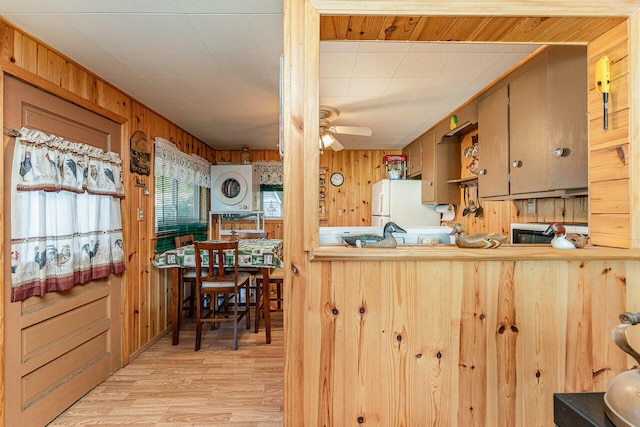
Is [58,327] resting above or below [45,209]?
below

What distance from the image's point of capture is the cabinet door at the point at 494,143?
2.37 m

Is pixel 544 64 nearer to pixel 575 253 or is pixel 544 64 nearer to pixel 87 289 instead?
pixel 575 253

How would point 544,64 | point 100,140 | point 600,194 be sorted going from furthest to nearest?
point 100,140, point 544,64, point 600,194

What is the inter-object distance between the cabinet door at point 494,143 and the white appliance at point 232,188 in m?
3.24

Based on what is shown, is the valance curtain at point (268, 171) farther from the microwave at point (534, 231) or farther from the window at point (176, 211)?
the microwave at point (534, 231)

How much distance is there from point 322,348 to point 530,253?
33.2 inches

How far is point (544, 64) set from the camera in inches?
76.7

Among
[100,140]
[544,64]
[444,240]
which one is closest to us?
[544,64]

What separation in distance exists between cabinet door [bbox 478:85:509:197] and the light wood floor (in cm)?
223

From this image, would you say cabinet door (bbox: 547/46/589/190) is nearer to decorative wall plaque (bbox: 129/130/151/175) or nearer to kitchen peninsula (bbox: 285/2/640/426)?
kitchen peninsula (bbox: 285/2/640/426)

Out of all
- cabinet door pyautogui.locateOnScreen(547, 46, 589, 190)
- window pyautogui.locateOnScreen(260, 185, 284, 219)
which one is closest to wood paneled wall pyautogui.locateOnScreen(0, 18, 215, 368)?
window pyautogui.locateOnScreen(260, 185, 284, 219)

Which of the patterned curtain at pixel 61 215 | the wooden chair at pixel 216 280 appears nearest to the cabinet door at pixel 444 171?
the wooden chair at pixel 216 280

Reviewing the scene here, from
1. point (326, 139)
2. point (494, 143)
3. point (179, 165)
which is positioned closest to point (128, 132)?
point (179, 165)

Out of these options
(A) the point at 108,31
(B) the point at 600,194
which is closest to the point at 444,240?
(B) the point at 600,194
